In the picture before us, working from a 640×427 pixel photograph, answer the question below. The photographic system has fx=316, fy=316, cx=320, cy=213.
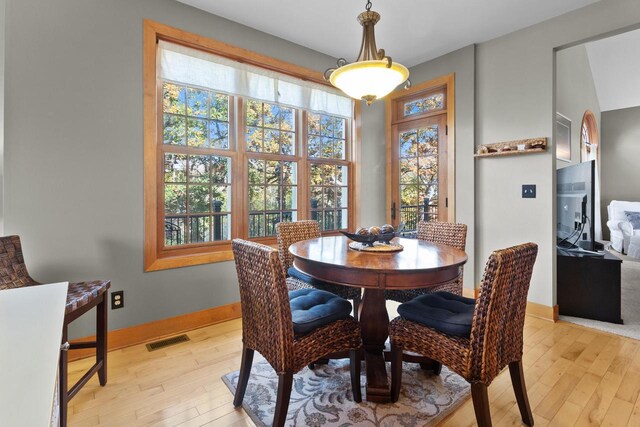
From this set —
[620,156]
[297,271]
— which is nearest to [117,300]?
[297,271]

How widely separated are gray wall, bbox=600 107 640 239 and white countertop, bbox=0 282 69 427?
347 inches

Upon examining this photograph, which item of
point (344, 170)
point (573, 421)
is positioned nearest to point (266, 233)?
point (344, 170)

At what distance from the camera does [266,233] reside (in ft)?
10.7

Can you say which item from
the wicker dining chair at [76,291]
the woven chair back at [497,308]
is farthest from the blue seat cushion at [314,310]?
the wicker dining chair at [76,291]

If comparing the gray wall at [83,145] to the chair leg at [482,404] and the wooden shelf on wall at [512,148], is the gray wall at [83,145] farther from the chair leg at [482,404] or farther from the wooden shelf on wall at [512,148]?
the wooden shelf on wall at [512,148]

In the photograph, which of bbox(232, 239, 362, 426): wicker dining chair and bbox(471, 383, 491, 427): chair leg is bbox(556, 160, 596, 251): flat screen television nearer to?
bbox(471, 383, 491, 427): chair leg

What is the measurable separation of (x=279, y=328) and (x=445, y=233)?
5.63 ft

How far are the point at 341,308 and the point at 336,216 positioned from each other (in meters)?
2.23

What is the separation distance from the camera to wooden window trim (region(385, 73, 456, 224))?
352 cm

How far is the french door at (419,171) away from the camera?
3.71 m

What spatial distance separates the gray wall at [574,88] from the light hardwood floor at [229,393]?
2607 mm

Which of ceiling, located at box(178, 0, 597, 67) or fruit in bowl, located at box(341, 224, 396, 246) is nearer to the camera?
fruit in bowl, located at box(341, 224, 396, 246)

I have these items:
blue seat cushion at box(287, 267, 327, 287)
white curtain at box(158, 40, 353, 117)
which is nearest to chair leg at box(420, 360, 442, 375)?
blue seat cushion at box(287, 267, 327, 287)

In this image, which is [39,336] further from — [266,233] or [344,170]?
[344,170]
